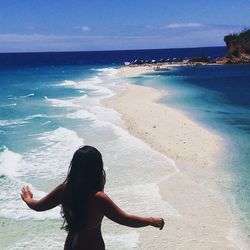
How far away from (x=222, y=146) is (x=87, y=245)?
15.9m

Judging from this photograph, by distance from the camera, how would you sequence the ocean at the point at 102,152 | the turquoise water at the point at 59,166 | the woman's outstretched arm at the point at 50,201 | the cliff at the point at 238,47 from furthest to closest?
the cliff at the point at 238,47, the ocean at the point at 102,152, the turquoise water at the point at 59,166, the woman's outstretched arm at the point at 50,201

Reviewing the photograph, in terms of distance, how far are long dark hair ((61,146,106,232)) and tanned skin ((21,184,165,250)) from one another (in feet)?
0.22

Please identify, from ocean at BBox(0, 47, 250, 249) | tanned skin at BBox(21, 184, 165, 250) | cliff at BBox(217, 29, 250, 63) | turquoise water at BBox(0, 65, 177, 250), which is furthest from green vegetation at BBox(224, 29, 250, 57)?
tanned skin at BBox(21, 184, 165, 250)

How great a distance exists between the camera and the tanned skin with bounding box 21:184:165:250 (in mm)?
3898

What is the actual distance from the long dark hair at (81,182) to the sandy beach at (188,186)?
6395 mm

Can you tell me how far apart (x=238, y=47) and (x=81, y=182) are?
300ft

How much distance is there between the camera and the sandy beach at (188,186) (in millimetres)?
10323

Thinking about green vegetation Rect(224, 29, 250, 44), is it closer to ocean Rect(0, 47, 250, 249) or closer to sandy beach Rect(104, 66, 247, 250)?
ocean Rect(0, 47, 250, 249)

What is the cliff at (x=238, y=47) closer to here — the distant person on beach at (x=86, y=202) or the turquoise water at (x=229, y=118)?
the turquoise water at (x=229, y=118)

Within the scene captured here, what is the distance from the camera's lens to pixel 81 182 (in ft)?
12.8

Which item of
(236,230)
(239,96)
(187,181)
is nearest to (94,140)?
(187,181)

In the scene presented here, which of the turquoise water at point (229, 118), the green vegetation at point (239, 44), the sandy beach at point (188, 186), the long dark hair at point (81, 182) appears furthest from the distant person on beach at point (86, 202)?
the green vegetation at point (239, 44)

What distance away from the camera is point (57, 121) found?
1056 inches

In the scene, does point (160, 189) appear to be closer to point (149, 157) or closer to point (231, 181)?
point (231, 181)
